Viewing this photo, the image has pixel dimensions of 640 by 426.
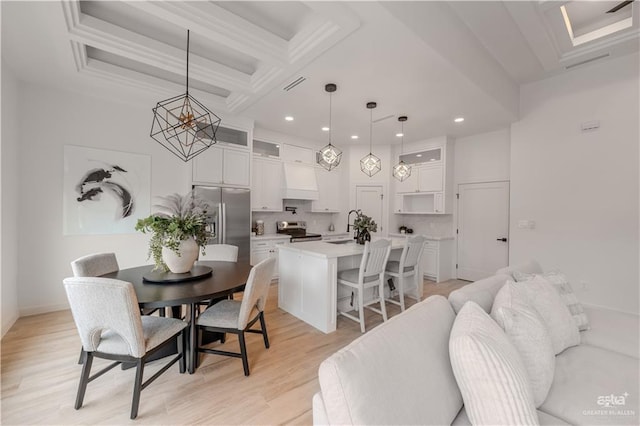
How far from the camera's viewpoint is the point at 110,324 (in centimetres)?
169

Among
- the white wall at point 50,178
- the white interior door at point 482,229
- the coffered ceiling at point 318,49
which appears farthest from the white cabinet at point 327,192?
the white wall at point 50,178

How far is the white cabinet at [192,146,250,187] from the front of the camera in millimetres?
4207

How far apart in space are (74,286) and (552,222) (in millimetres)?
5558

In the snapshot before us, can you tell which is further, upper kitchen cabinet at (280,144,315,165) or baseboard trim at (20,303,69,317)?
upper kitchen cabinet at (280,144,315,165)

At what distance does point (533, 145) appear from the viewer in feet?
14.0

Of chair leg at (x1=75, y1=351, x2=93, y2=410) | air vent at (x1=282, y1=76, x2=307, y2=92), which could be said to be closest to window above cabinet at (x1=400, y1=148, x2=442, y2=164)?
air vent at (x1=282, y1=76, x2=307, y2=92)

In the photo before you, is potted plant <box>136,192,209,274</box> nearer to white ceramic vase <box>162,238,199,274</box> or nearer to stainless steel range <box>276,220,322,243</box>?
white ceramic vase <box>162,238,199,274</box>

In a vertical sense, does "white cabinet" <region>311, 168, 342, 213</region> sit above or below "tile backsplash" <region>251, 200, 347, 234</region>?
above

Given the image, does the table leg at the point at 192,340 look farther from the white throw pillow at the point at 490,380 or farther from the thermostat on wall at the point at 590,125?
the thermostat on wall at the point at 590,125

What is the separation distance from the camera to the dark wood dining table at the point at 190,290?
181 cm

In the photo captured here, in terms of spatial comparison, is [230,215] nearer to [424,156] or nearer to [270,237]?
[270,237]

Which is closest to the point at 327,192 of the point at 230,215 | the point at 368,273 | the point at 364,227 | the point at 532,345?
the point at 230,215

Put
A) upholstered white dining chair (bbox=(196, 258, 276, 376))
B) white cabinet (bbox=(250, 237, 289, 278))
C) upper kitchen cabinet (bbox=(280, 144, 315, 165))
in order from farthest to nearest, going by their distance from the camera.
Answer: upper kitchen cabinet (bbox=(280, 144, 315, 165)) < white cabinet (bbox=(250, 237, 289, 278)) < upholstered white dining chair (bbox=(196, 258, 276, 376))

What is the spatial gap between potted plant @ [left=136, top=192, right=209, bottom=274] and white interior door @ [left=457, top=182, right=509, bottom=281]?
4963mm
